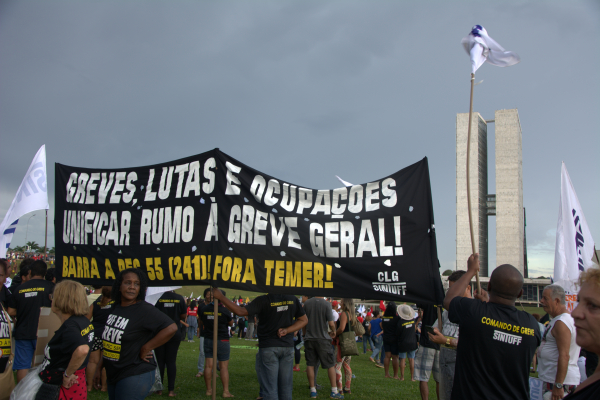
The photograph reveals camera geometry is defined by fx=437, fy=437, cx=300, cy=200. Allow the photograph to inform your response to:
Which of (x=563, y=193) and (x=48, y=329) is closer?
(x=48, y=329)

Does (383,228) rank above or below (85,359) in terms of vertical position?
above

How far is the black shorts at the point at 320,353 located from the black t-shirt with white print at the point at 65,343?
5477mm

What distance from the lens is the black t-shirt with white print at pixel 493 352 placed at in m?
3.48

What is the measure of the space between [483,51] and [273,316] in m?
4.30

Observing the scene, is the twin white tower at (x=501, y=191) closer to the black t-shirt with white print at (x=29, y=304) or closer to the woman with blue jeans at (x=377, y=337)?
the woman with blue jeans at (x=377, y=337)

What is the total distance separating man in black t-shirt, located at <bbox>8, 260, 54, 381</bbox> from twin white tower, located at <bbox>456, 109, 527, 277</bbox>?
76.3 metres

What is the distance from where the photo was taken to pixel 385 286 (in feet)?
18.1

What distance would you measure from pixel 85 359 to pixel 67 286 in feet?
2.46

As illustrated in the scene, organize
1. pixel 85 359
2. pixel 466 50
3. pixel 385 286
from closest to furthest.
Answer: pixel 85 359
pixel 466 50
pixel 385 286

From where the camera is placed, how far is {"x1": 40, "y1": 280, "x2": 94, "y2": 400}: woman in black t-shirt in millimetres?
4156

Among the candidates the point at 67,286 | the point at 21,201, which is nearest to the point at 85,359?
the point at 67,286

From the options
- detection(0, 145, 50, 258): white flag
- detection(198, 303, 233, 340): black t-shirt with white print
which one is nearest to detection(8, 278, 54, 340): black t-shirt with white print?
detection(0, 145, 50, 258): white flag

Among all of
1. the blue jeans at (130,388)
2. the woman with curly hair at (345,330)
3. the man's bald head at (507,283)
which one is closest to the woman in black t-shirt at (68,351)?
the blue jeans at (130,388)

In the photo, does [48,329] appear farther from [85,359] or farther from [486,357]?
[486,357]
